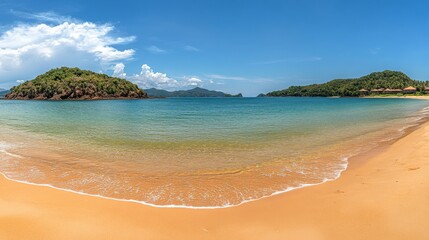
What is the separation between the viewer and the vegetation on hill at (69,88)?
128 meters

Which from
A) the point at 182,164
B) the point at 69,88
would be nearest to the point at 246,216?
the point at 182,164

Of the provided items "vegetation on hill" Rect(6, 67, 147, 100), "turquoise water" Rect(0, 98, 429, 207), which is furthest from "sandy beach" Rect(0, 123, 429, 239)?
"vegetation on hill" Rect(6, 67, 147, 100)

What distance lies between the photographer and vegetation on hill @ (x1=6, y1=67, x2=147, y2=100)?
128 metres

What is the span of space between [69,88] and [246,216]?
143 meters

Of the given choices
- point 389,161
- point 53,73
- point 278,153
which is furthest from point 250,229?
point 53,73

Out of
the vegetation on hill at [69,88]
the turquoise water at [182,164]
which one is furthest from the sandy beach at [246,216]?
the vegetation on hill at [69,88]

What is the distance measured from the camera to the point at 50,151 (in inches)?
477

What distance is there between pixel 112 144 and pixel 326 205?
11.2 meters

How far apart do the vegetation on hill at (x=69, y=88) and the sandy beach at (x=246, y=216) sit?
136946 millimetres

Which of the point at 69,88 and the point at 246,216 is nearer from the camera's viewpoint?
the point at 246,216

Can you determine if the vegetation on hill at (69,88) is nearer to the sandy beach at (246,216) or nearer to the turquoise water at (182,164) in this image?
the turquoise water at (182,164)

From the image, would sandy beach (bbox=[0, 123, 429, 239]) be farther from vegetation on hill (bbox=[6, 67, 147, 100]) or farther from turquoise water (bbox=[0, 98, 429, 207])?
vegetation on hill (bbox=[6, 67, 147, 100])

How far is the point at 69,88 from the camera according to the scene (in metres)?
127

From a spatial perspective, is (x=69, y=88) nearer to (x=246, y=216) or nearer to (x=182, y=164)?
(x=182, y=164)
